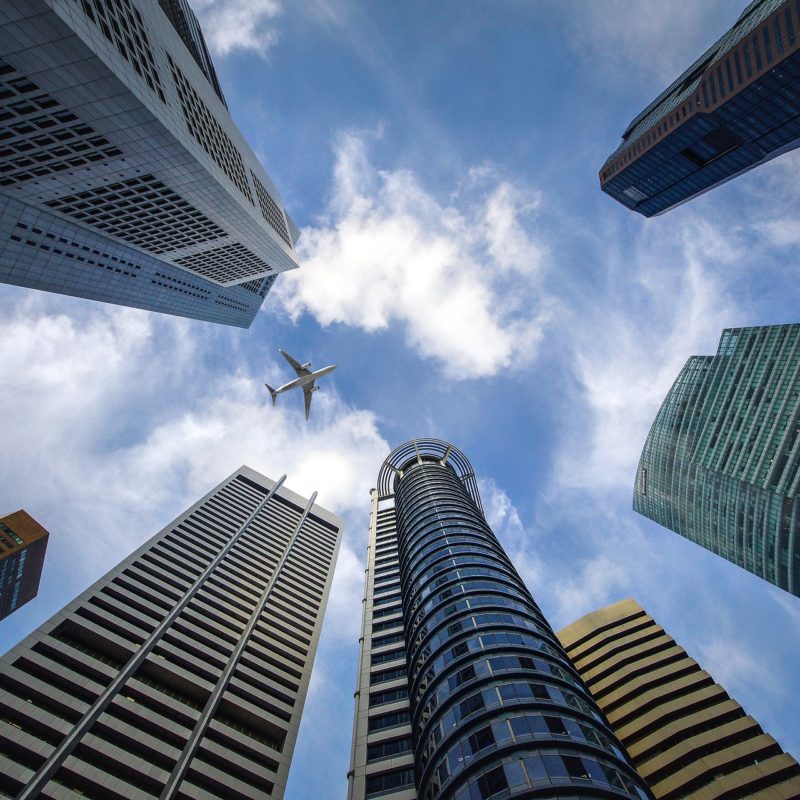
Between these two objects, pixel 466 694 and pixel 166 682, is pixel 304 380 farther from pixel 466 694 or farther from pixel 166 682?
pixel 466 694

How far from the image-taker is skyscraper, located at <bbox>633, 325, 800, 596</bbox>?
96250 millimetres

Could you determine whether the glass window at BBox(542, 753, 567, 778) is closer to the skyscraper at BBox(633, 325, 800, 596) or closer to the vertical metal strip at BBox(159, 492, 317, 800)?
the vertical metal strip at BBox(159, 492, 317, 800)

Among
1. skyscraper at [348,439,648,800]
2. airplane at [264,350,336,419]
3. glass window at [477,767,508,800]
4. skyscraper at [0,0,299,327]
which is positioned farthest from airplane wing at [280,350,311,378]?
glass window at [477,767,508,800]

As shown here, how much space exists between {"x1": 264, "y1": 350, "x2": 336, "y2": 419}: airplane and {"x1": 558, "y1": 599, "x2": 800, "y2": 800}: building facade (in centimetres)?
5467

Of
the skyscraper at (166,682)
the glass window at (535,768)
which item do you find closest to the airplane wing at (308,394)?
the skyscraper at (166,682)

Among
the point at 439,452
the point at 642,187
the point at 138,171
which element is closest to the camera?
the point at 138,171

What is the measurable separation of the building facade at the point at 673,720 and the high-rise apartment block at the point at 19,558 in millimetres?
111012

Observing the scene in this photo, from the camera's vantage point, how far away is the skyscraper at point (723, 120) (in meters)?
84.3

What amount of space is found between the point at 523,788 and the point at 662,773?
84.2 feet

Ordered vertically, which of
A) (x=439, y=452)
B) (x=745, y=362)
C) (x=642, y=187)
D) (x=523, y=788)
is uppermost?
(x=642, y=187)

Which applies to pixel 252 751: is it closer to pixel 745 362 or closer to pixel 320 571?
pixel 320 571

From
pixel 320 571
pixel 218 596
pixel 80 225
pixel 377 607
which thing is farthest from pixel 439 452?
pixel 80 225

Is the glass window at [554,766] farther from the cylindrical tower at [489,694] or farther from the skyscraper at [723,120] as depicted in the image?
the skyscraper at [723,120]

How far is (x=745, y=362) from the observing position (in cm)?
11575
